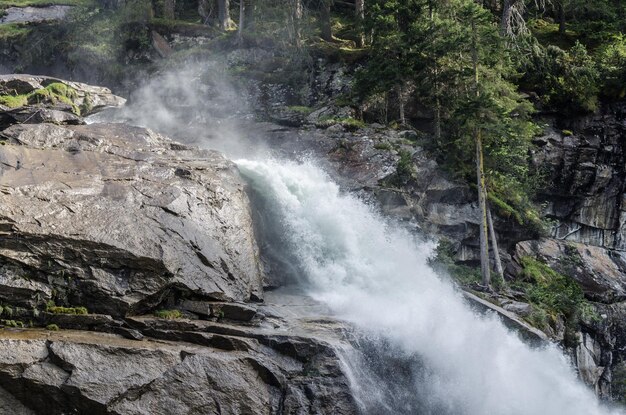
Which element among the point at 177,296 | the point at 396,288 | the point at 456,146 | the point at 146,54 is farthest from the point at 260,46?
the point at 177,296

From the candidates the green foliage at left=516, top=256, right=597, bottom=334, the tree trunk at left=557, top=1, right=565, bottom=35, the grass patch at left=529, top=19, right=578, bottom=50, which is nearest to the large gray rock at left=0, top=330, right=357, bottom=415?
the green foliage at left=516, top=256, right=597, bottom=334

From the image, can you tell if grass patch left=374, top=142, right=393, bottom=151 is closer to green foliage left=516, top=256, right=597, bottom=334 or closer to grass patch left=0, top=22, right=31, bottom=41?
green foliage left=516, top=256, right=597, bottom=334

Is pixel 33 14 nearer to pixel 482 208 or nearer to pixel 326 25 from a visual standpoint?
pixel 326 25

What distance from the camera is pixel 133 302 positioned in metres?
11.3

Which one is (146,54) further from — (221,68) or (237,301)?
(237,301)

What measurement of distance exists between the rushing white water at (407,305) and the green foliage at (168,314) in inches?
163

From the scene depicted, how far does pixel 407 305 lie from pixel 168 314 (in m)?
6.68

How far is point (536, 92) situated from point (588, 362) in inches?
496

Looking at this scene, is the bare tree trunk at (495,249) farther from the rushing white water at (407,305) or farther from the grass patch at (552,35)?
the grass patch at (552,35)

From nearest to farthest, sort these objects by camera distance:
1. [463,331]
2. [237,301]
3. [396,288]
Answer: [237,301] < [463,331] < [396,288]

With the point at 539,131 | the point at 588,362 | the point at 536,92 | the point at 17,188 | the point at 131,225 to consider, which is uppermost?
the point at 536,92

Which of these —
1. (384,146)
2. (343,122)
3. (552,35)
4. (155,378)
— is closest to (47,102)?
(343,122)

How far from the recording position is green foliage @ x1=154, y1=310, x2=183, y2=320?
11.6m

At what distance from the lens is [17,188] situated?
464 inches
